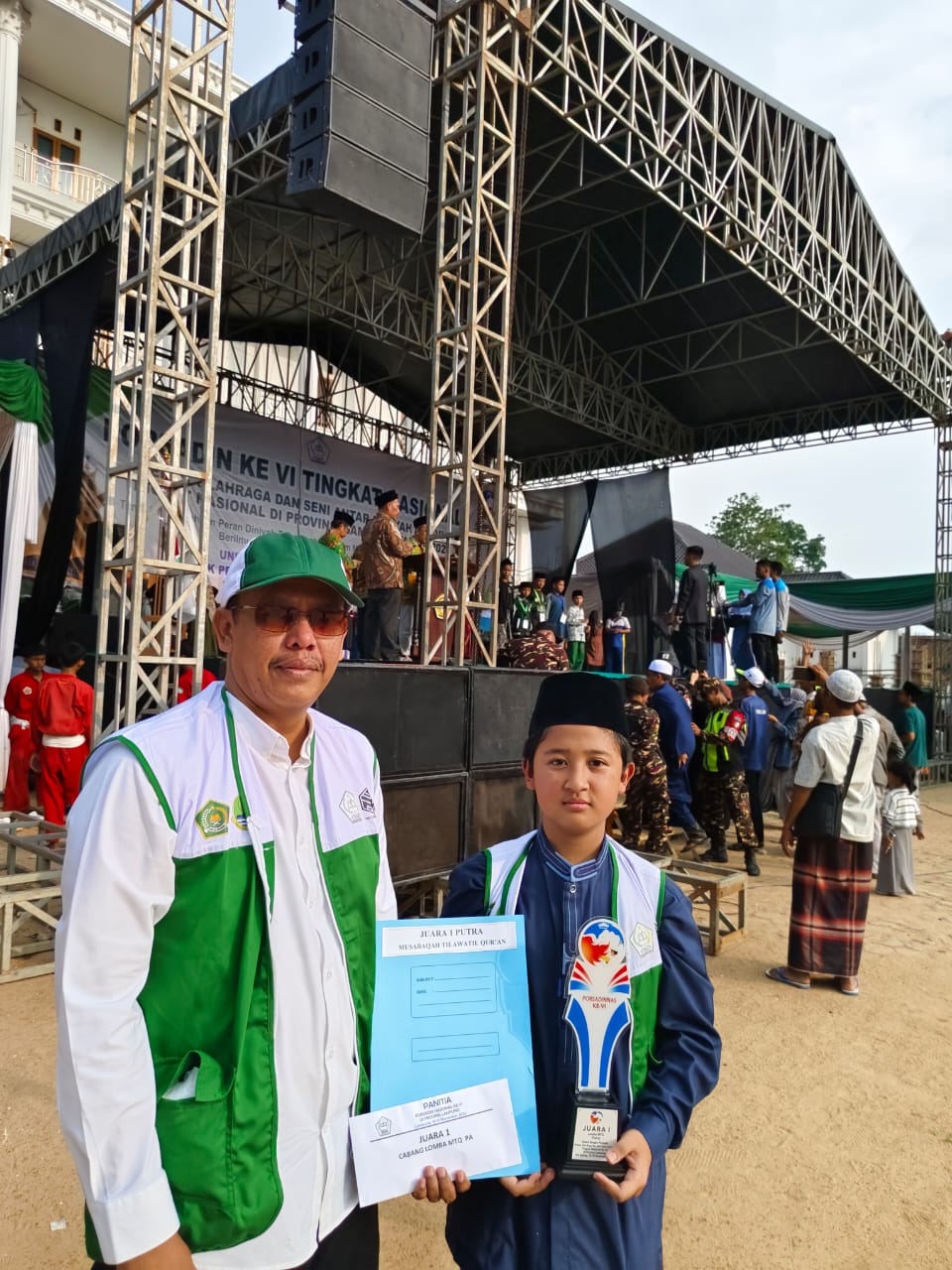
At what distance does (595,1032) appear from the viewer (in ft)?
4.10

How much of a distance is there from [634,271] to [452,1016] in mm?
12212

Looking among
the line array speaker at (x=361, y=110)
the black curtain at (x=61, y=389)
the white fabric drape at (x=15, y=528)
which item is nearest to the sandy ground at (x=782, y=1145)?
the white fabric drape at (x=15, y=528)

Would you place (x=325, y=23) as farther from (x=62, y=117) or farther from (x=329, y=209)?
(x=62, y=117)

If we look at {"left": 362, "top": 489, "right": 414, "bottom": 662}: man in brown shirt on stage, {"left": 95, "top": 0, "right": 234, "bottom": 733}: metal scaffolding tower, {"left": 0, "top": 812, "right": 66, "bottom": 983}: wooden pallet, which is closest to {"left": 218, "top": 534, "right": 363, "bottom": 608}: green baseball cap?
{"left": 0, "top": 812, "right": 66, "bottom": 983}: wooden pallet

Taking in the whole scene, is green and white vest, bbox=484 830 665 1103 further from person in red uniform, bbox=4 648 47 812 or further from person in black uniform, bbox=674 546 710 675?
person in black uniform, bbox=674 546 710 675

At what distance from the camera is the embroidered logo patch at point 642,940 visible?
1.34 metres

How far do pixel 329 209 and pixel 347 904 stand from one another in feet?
20.4

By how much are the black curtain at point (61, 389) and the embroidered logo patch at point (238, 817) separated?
297 inches

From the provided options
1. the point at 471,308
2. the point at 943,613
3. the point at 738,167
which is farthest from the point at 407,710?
the point at 943,613

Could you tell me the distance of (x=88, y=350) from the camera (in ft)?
25.6

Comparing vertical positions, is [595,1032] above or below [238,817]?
below

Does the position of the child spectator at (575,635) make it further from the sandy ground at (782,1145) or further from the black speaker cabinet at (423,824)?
the sandy ground at (782,1145)

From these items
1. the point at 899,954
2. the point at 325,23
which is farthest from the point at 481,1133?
the point at 325,23

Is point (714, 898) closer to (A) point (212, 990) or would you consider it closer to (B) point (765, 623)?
(A) point (212, 990)
